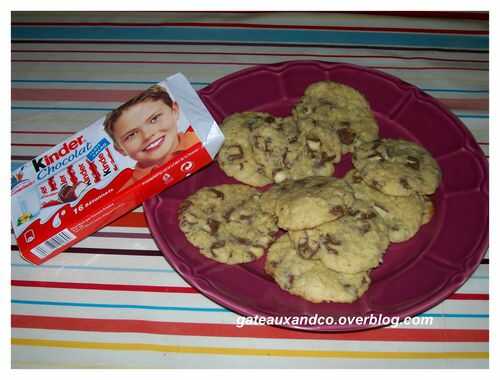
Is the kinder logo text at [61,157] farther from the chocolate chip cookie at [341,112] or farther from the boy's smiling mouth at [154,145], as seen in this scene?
the chocolate chip cookie at [341,112]

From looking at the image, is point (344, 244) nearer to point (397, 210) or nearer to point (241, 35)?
point (397, 210)

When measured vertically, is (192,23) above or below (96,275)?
above

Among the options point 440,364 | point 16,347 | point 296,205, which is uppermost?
point 296,205

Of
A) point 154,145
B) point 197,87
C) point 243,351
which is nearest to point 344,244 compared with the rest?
point 243,351

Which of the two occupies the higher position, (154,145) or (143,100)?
(143,100)

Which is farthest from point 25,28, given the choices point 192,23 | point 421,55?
point 421,55

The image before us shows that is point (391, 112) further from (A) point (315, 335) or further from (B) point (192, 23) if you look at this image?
(B) point (192, 23)

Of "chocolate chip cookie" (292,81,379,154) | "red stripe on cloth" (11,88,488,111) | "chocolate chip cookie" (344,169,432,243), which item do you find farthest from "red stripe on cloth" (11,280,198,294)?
"red stripe on cloth" (11,88,488,111)
